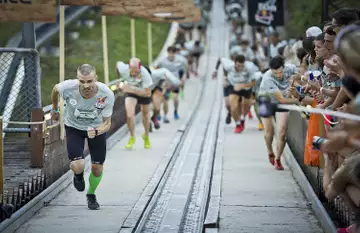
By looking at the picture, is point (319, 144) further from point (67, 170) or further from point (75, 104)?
point (67, 170)

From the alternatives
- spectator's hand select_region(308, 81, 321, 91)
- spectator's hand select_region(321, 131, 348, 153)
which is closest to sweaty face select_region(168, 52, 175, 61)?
spectator's hand select_region(308, 81, 321, 91)

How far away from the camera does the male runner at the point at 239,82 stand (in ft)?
75.4

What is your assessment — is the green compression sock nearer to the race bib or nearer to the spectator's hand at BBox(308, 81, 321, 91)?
the race bib

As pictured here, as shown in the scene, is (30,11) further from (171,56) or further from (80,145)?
Answer: (171,56)

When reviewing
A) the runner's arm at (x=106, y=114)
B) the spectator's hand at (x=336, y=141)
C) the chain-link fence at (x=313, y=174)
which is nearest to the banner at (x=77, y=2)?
the runner's arm at (x=106, y=114)

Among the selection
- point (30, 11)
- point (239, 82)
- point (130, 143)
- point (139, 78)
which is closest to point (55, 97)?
point (30, 11)

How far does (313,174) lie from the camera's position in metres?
13.3

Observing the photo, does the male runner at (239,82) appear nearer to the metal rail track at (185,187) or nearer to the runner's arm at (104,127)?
the metal rail track at (185,187)

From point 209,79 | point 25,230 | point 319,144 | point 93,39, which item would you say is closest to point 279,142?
point 25,230

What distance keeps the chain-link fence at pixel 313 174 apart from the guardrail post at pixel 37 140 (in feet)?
12.7

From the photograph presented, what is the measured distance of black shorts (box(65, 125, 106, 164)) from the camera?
40.6ft

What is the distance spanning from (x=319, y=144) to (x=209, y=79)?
3248cm

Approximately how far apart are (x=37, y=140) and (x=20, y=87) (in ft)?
7.67

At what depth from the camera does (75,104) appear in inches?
487
